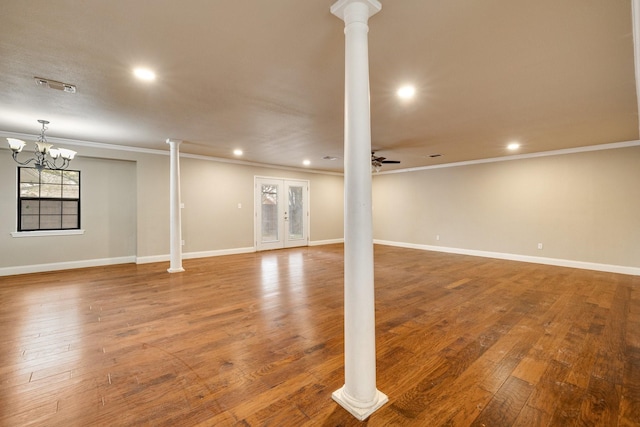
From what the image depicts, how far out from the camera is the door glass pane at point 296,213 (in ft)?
28.7

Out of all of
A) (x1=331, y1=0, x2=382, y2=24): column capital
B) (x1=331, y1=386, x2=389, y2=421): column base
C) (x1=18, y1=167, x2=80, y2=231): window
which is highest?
(x1=331, y1=0, x2=382, y2=24): column capital

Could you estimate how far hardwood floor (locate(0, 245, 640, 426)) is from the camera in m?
1.75

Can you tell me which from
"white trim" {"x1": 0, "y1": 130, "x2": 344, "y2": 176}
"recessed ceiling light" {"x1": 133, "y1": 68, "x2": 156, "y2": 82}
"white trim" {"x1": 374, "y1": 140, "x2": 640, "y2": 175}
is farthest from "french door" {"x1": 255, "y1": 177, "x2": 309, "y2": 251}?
"recessed ceiling light" {"x1": 133, "y1": 68, "x2": 156, "y2": 82}

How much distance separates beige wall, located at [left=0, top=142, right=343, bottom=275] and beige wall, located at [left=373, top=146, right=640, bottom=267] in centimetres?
496

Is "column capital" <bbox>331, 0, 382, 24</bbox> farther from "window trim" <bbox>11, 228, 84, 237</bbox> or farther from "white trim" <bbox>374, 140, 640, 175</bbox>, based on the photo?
"window trim" <bbox>11, 228, 84, 237</bbox>

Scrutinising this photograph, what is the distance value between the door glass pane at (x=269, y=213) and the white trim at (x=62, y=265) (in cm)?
327

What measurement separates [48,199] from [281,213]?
5.12 m

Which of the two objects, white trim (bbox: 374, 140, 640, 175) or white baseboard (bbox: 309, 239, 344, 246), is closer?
white trim (bbox: 374, 140, 640, 175)

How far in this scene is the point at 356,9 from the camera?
1662mm

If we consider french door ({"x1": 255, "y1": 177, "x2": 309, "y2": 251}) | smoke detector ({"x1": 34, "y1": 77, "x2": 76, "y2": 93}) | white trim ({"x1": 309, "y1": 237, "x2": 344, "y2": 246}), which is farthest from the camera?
white trim ({"x1": 309, "y1": 237, "x2": 344, "y2": 246})

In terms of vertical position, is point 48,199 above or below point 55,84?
below

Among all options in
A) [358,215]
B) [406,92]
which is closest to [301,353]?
[358,215]

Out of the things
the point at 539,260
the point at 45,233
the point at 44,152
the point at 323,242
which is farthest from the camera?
the point at 323,242

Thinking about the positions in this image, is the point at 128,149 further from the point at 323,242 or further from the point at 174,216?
the point at 323,242
